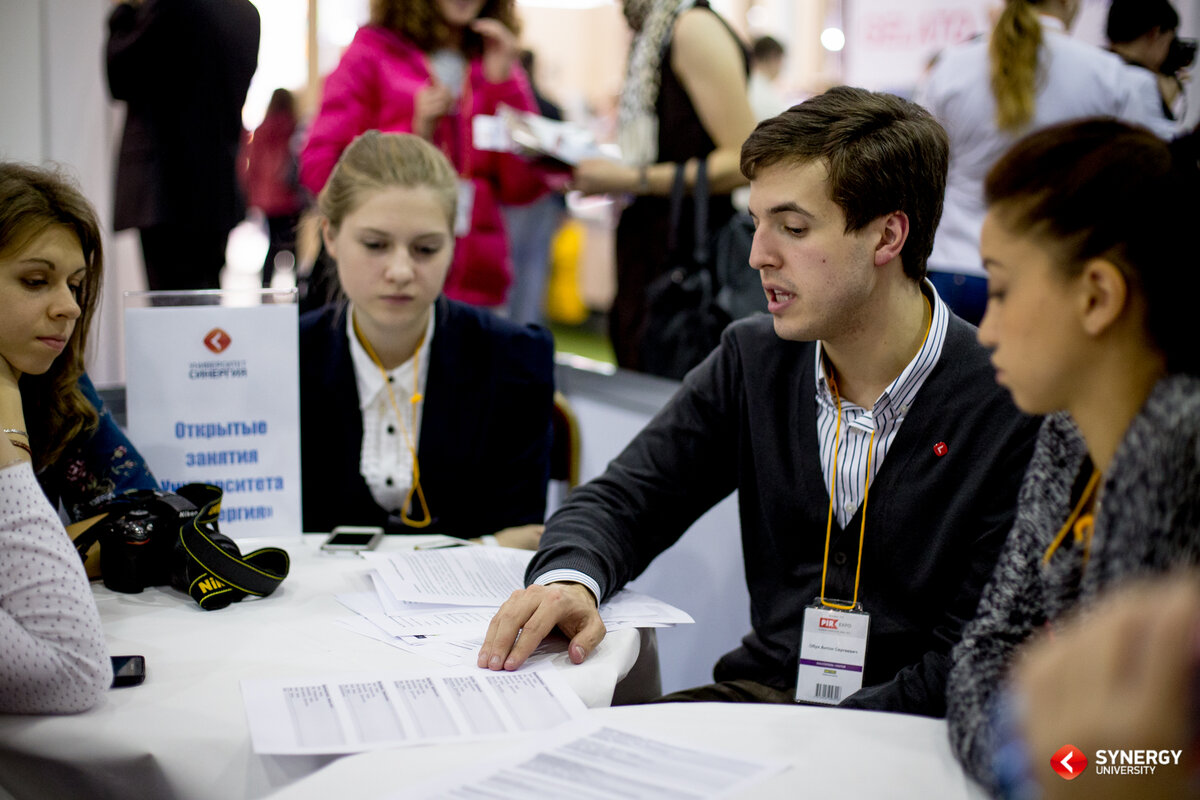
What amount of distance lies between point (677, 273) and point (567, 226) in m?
6.98

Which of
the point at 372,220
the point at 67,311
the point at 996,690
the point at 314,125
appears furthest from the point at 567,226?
the point at 996,690

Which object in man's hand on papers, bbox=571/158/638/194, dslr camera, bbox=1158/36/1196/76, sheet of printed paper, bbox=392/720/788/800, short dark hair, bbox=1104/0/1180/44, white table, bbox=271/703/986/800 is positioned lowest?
white table, bbox=271/703/986/800

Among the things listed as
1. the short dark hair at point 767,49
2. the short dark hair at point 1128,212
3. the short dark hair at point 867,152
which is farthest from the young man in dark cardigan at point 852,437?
the short dark hair at point 767,49

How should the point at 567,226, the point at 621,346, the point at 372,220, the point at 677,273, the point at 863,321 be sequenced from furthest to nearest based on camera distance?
the point at 567,226 → the point at 621,346 → the point at 677,273 → the point at 372,220 → the point at 863,321

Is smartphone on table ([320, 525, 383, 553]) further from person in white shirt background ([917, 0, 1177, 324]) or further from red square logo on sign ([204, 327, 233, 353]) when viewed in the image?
person in white shirt background ([917, 0, 1177, 324])

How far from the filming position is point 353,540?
1.79 meters

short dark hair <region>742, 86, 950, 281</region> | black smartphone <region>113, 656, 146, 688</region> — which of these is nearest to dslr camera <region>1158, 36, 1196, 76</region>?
A: short dark hair <region>742, 86, 950, 281</region>

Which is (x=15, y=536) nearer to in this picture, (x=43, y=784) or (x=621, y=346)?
(x=43, y=784)

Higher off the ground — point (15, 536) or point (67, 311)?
point (67, 311)

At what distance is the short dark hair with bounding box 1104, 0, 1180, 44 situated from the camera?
2.97 m

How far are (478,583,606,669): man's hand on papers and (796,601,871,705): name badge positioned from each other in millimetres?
354

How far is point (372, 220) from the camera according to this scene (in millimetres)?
2080

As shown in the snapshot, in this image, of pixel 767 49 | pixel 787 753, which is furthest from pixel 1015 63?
pixel 767 49

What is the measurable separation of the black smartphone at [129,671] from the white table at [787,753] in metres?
0.38
